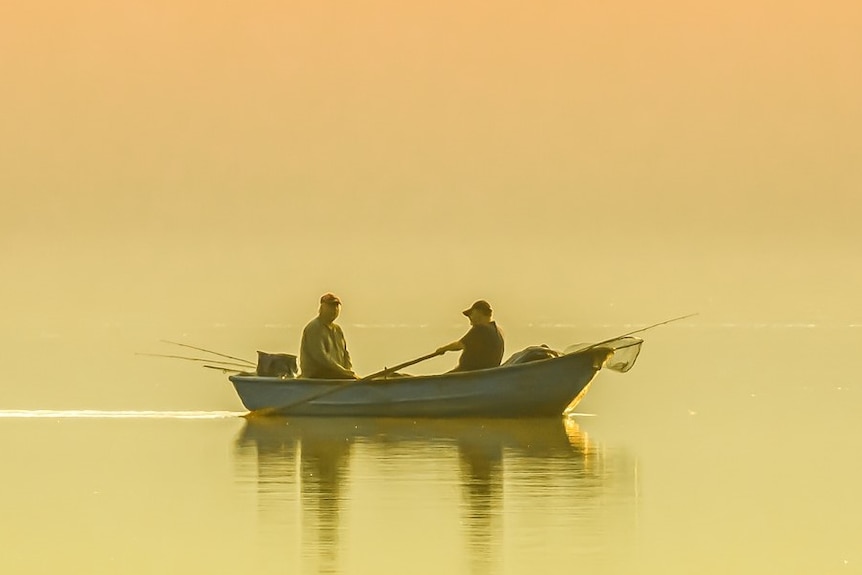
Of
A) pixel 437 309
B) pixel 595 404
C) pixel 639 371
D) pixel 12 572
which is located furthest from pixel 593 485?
pixel 437 309

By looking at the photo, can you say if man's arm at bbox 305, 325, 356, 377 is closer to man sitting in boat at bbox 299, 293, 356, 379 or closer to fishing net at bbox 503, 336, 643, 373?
man sitting in boat at bbox 299, 293, 356, 379

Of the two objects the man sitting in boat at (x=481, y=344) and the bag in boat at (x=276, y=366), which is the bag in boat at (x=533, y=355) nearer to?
the man sitting in boat at (x=481, y=344)

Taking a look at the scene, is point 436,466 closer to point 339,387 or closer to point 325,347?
point 325,347

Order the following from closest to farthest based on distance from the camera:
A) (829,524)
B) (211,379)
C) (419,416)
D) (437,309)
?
(829,524)
(419,416)
(211,379)
(437,309)

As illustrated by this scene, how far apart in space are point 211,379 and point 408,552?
23328mm

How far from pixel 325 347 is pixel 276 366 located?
1.17m

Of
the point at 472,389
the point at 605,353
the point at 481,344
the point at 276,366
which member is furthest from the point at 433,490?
the point at 276,366

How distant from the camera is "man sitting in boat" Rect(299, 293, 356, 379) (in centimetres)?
2141

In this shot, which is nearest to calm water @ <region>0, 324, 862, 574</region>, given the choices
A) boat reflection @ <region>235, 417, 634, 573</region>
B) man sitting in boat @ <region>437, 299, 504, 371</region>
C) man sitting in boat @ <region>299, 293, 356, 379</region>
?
boat reflection @ <region>235, 417, 634, 573</region>

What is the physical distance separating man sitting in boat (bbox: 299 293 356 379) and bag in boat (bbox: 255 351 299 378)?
658mm

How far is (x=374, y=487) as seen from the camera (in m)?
15.6

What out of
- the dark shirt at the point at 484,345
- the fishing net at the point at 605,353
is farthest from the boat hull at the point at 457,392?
Result: the dark shirt at the point at 484,345

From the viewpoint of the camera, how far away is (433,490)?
50.3 ft

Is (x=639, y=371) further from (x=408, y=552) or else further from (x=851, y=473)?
(x=408, y=552)
